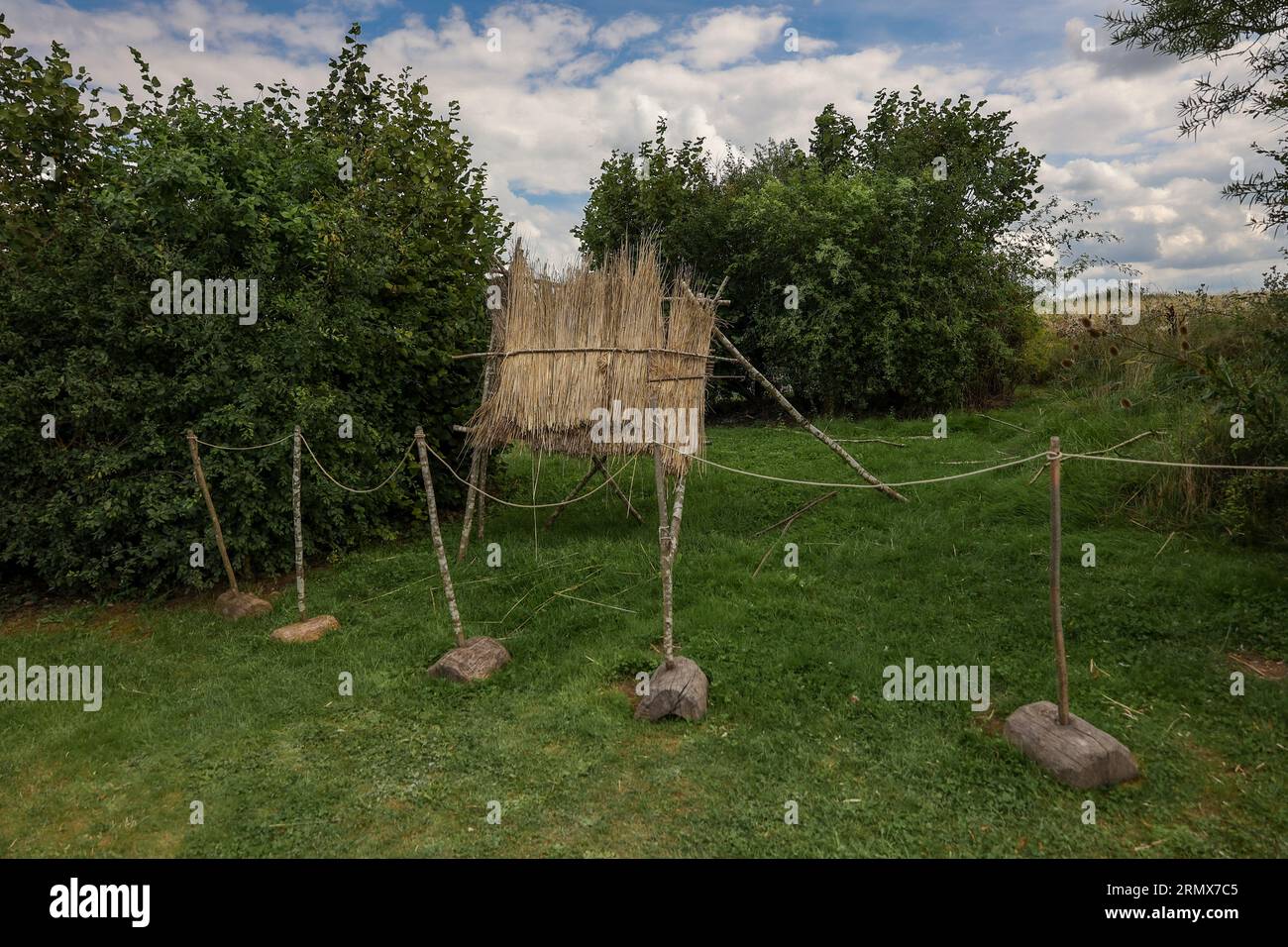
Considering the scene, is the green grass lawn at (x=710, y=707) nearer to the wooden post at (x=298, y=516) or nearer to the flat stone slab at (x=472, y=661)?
the flat stone slab at (x=472, y=661)

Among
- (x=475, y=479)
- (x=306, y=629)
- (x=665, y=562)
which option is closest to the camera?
(x=665, y=562)

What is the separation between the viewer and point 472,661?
6051mm

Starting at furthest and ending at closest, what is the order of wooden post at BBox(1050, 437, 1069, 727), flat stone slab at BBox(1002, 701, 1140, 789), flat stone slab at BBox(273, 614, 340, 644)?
flat stone slab at BBox(273, 614, 340, 644), wooden post at BBox(1050, 437, 1069, 727), flat stone slab at BBox(1002, 701, 1140, 789)

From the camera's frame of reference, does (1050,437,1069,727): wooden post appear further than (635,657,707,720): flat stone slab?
No

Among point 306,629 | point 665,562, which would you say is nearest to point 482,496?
point 306,629

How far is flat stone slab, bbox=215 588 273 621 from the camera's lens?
290 inches

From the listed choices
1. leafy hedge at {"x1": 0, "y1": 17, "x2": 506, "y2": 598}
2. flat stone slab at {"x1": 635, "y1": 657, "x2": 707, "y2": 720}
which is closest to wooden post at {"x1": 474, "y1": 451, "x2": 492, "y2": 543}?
leafy hedge at {"x1": 0, "y1": 17, "x2": 506, "y2": 598}

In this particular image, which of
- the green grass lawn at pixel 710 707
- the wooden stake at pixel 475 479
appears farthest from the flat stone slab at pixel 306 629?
the wooden stake at pixel 475 479

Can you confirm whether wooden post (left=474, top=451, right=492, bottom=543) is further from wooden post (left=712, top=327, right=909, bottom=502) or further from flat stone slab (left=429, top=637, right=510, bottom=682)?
wooden post (left=712, top=327, right=909, bottom=502)

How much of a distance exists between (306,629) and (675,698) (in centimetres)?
364

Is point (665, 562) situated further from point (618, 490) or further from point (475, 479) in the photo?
point (618, 490)

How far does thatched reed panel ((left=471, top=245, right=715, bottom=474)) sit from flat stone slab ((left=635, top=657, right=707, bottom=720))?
2.62 metres

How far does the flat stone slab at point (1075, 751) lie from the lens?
436 cm
